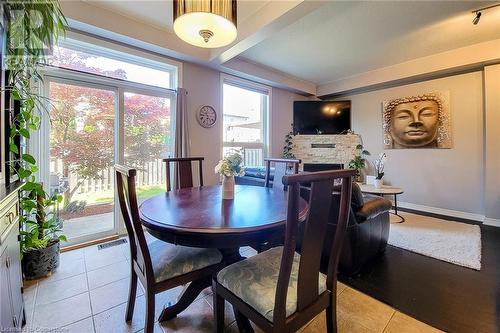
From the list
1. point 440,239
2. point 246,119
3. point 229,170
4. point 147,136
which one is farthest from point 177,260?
point 246,119

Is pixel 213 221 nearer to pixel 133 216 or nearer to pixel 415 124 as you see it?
pixel 133 216

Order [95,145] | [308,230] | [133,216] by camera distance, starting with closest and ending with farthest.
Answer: [308,230], [133,216], [95,145]

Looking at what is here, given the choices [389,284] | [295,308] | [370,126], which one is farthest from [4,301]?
[370,126]

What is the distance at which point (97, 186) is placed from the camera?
299 centimetres

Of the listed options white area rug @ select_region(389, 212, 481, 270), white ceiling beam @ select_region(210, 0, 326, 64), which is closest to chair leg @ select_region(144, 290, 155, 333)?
white ceiling beam @ select_region(210, 0, 326, 64)

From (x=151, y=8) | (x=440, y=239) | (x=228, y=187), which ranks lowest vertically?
(x=440, y=239)

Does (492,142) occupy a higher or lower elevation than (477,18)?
lower

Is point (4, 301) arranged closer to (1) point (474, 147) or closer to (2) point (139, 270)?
(2) point (139, 270)

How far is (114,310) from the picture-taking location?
5.41 feet

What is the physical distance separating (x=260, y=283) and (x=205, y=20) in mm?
1765

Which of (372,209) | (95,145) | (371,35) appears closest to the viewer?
(372,209)

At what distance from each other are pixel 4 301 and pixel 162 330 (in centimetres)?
83

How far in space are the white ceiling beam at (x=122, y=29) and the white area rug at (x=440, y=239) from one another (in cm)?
386

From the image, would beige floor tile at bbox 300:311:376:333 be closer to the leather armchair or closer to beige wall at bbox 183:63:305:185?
the leather armchair
